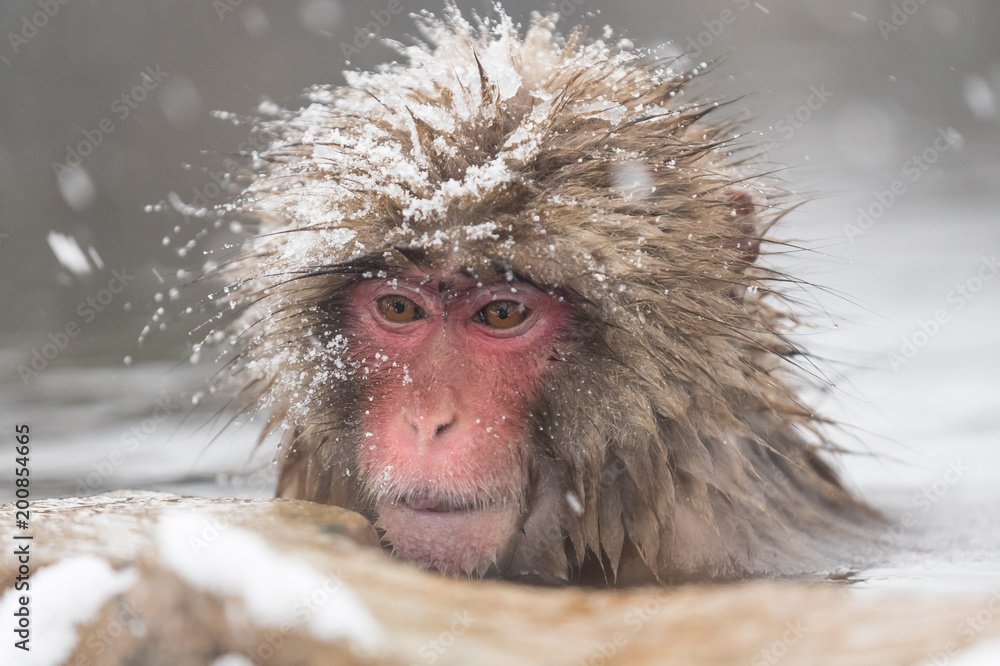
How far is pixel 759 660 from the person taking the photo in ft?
4.42

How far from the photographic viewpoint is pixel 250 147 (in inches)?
185

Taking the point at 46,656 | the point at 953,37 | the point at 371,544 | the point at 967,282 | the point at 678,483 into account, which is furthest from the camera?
the point at 953,37

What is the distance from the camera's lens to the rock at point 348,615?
4.58ft

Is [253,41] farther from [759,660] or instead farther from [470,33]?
[759,660]

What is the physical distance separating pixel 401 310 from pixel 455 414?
35 cm

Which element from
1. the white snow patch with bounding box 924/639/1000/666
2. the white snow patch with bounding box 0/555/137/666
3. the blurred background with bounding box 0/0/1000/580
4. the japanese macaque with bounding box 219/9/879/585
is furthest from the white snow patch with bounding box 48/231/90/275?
the white snow patch with bounding box 924/639/1000/666

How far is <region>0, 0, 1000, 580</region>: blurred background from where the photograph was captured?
4656mm

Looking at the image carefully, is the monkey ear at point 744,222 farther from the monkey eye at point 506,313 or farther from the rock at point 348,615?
the rock at point 348,615

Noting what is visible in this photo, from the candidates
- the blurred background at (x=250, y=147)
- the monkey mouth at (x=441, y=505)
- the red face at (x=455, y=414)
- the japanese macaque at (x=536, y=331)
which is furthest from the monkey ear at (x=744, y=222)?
the monkey mouth at (x=441, y=505)

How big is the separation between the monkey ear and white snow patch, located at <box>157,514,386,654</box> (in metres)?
1.56

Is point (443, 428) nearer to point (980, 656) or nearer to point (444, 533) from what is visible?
point (444, 533)

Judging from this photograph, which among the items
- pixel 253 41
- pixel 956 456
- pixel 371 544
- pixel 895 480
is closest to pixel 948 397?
pixel 956 456

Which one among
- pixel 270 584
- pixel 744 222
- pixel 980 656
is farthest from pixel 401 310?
pixel 980 656

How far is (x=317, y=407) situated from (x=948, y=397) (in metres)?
4.31
